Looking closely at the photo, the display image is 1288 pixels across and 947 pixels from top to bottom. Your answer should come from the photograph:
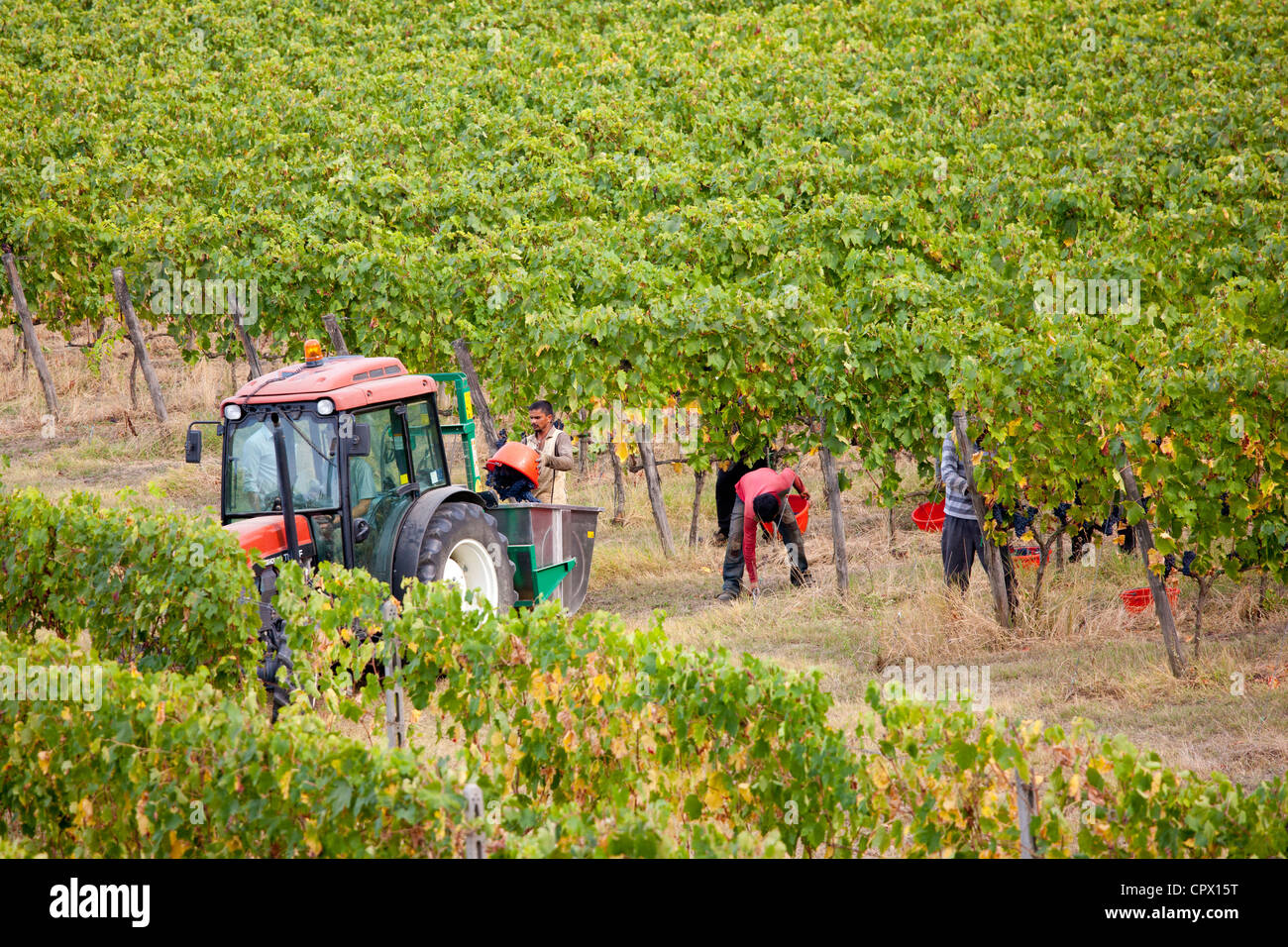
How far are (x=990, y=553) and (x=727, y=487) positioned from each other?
3.12m

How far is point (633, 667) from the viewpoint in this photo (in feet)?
15.5

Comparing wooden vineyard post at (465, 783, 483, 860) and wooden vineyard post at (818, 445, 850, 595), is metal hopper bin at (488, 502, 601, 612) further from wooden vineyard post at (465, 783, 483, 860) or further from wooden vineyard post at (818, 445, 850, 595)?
wooden vineyard post at (465, 783, 483, 860)

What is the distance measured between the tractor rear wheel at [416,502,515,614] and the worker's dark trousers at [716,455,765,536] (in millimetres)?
2909

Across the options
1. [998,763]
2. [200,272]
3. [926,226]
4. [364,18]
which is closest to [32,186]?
[200,272]

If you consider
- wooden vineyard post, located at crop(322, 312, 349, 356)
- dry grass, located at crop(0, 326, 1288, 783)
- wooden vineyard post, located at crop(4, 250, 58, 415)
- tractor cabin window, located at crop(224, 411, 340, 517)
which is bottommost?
dry grass, located at crop(0, 326, 1288, 783)

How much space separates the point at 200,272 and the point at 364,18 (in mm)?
11039

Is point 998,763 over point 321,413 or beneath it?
beneath

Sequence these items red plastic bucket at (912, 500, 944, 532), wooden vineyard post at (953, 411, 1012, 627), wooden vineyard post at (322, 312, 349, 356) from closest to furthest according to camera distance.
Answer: wooden vineyard post at (953, 411, 1012, 627) → red plastic bucket at (912, 500, 944, 532) → wooden vineyard post at (322, 312, 349, 356)

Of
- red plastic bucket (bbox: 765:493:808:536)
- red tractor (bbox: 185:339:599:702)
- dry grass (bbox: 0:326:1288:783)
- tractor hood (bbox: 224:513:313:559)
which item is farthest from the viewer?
red plastic bucket (bbox: 765:493:808:536)

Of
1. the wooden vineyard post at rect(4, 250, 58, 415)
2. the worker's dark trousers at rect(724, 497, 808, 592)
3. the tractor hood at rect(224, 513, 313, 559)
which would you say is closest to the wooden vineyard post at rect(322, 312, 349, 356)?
the worker's dark trousers at rect(724, 497, 808, 592)

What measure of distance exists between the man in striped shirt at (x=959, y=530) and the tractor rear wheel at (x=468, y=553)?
9.43 feet

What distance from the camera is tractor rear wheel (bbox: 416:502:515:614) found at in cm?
675

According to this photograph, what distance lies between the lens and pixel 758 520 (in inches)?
348
